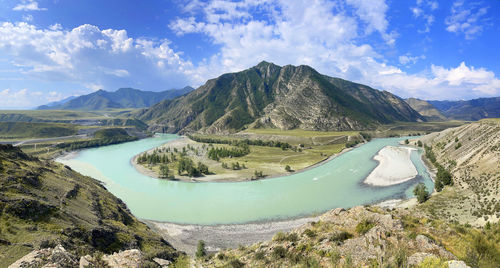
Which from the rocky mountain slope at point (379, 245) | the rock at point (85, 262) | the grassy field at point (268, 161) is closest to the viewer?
the rocky mountain slope at point (379, 245)

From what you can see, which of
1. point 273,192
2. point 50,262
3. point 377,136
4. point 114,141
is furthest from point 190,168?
point 377,136

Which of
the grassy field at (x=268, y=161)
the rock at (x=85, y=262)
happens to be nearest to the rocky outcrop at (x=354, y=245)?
the rock at (x=85, y=262)

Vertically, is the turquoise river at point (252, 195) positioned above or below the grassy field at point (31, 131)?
below

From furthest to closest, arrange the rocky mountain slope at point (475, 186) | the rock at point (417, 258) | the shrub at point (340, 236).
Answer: the rocky mountain slope at point (475, 186) → the shrub at point (340, 236) → the rock at point (417, 258)

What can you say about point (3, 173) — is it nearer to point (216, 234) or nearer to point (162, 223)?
point (162, 223)

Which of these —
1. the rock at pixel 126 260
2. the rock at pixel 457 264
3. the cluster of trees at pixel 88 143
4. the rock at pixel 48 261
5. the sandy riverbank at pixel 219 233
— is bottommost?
the sandy riverbank at pixel 219 233

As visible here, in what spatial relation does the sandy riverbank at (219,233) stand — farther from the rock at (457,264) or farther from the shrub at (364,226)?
the rock at (457,264)

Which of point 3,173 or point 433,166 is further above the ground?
point 3,173

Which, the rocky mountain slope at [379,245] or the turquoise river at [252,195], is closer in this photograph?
the rocky mountain slope at [379,245]
